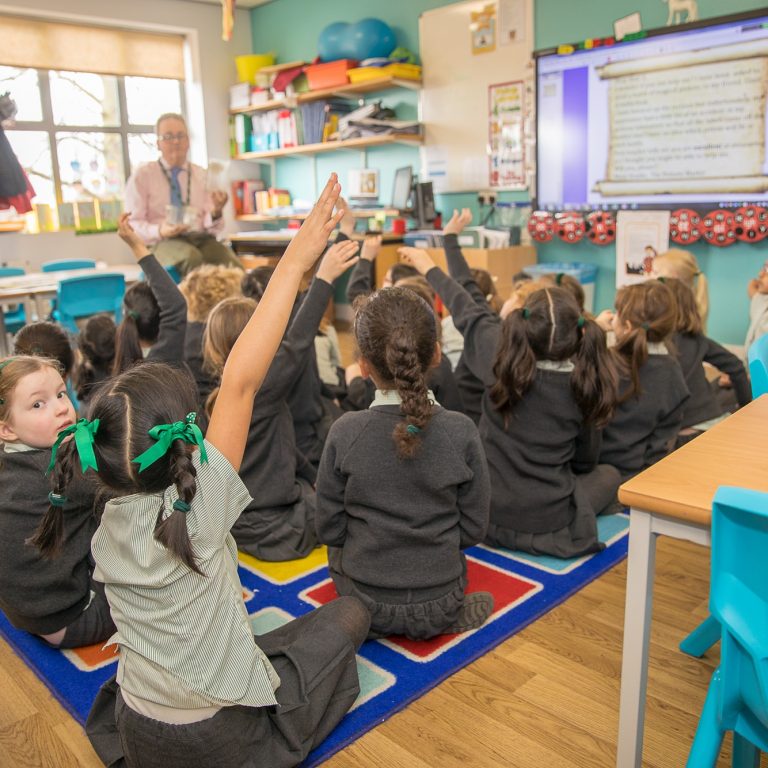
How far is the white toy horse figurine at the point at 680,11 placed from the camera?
3.98 meters

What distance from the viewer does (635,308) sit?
8.00 feet

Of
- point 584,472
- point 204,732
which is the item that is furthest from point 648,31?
point 204,732

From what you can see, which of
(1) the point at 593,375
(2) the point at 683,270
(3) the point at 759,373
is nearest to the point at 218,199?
(2) the point at 683,270

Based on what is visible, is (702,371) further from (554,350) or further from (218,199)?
(218,199)

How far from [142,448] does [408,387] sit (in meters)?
0.62

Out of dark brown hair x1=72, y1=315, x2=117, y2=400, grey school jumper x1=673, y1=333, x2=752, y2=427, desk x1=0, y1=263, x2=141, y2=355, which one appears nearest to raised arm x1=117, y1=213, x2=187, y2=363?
dark brown hair x1=72, y1=315, x2=117, y2=400

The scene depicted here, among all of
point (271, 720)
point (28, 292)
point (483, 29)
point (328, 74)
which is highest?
point (483, 29)

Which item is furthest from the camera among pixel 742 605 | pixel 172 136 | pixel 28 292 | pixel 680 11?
pixel 172 136

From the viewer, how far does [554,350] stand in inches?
79.7

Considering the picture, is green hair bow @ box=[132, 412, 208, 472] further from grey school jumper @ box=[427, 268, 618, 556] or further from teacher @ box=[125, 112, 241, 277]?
teacher @ box=[125, 112, 241, 277]

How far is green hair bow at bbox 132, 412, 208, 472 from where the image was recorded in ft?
3.40

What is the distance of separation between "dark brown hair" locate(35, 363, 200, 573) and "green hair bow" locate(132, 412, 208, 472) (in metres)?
0.03

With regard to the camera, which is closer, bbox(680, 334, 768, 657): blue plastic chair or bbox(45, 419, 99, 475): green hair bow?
bbox(45, 419, 99, 475): green hair bow

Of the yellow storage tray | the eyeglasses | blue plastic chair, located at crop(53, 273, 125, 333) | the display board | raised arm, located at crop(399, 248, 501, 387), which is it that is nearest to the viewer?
raised arm, located at crop(399, 248, 501, 387)
